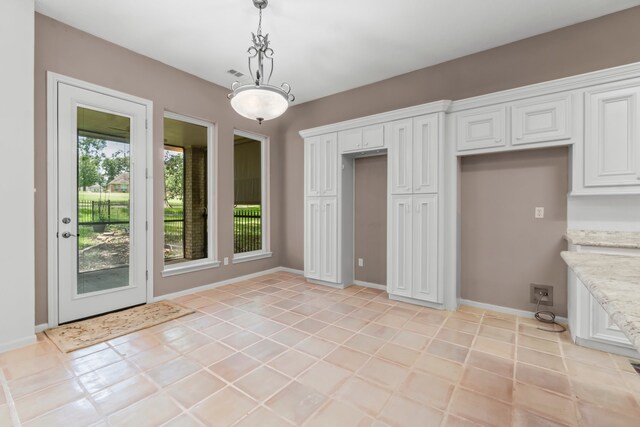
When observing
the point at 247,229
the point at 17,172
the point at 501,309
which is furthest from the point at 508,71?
the point at 17,172

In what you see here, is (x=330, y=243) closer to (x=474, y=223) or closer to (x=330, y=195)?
(x=330, y=195)

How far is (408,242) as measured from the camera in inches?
147

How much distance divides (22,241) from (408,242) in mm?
3920

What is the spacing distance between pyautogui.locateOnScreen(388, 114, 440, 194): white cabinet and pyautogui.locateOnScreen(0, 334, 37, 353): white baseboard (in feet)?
13.0

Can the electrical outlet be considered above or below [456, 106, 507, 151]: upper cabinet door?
below

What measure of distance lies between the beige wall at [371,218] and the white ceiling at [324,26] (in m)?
1.42

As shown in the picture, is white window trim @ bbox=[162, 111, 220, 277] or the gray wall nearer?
the gray wall

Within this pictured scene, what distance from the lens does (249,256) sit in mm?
5004

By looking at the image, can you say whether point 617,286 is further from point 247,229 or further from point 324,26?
point 247,229

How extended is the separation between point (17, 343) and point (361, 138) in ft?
13.8

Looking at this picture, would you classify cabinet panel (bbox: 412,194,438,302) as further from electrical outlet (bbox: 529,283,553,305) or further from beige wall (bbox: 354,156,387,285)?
electrical outlet (bbox: 529,283,553,305)

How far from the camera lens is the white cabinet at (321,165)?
14.6 feet

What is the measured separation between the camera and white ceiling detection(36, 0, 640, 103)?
2.78m

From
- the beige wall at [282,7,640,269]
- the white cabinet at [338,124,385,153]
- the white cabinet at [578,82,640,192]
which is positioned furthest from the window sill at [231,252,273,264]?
the white cabinet at [578,82,640,192]
